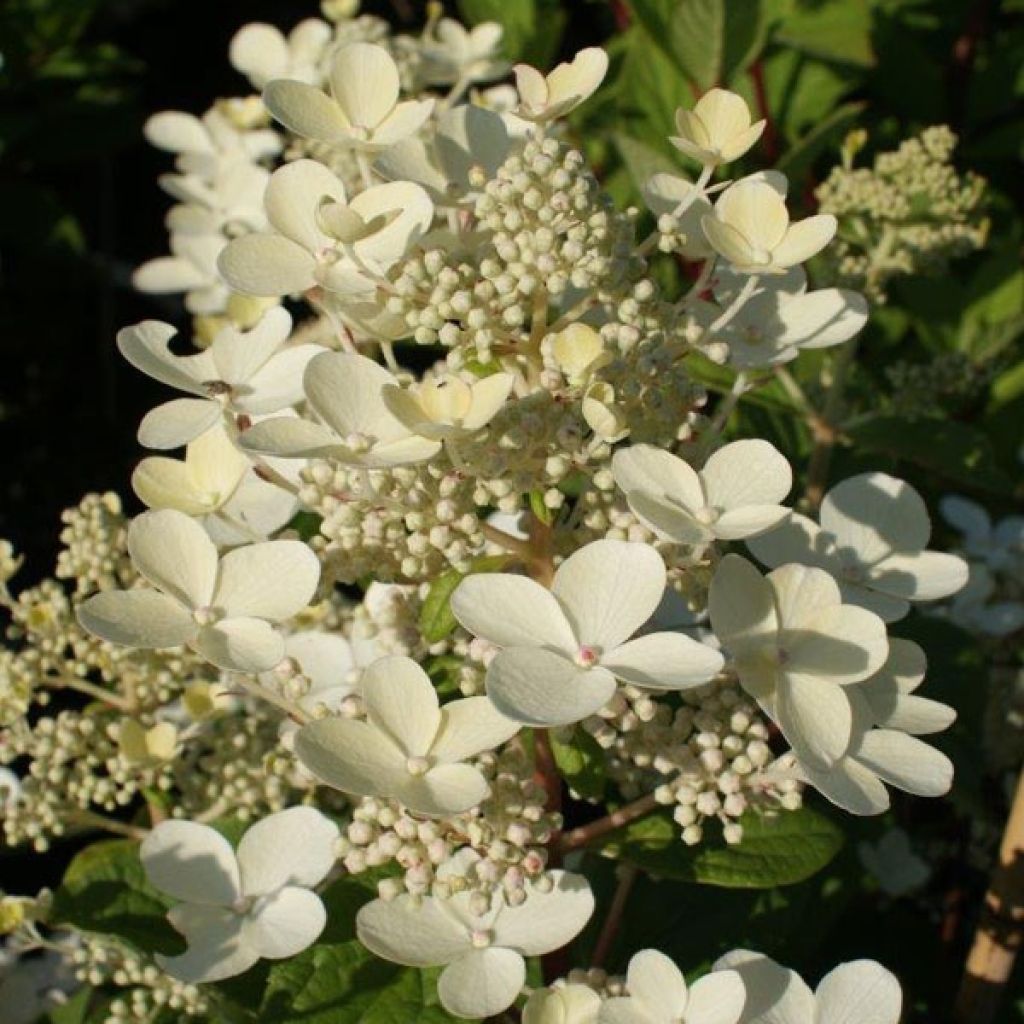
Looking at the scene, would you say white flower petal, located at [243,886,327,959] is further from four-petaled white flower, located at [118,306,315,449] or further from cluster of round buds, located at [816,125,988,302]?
cluster of round buds, located at [816,125,988,302]

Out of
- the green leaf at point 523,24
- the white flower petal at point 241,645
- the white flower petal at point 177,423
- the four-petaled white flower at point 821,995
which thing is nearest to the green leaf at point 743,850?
the four-petaled white flower at point 821,995

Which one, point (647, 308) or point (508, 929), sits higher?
point (647, 308)

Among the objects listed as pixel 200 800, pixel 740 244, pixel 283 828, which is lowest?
pixel 200 800

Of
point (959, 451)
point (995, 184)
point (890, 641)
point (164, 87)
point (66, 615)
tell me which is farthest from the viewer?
point (164, 87)

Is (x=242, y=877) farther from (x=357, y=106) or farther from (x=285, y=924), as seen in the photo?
(x=357, y=106)

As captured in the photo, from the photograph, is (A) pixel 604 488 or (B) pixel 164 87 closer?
(A) pixel 604 488

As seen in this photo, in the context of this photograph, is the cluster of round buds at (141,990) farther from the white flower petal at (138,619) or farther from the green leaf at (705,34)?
the green leaf at (705,34)

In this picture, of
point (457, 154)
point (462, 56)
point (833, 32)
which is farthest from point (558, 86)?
point (833, 32)

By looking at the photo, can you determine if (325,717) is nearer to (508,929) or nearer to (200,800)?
(508,929)

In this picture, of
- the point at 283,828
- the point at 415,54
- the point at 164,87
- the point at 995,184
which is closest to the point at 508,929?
the point at 283,828
